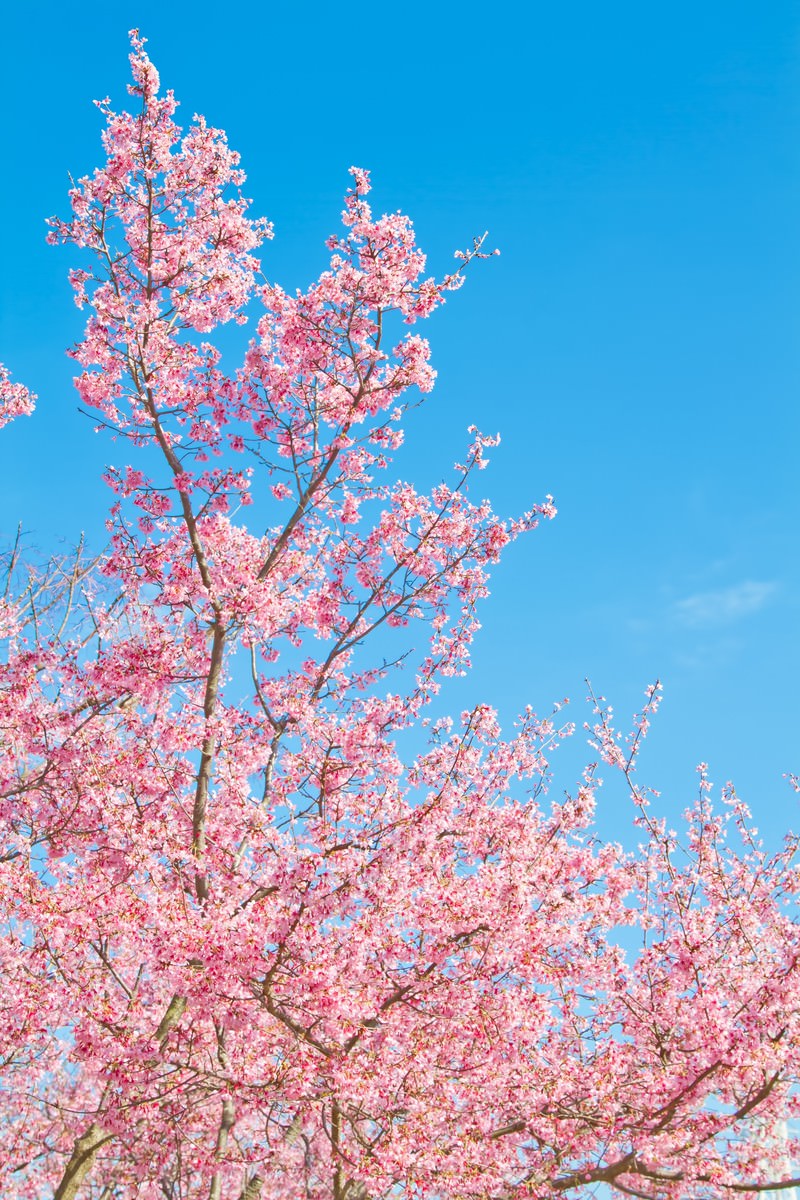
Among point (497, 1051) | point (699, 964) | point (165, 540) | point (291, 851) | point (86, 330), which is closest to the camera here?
point (291, 851)

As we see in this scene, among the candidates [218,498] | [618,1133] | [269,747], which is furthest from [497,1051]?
[218,498]

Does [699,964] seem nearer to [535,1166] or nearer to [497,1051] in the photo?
[497,1051]

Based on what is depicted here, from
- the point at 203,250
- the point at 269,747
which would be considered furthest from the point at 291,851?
the point at 203,250

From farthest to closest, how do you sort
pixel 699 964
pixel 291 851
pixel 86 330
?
1. pixel 86 330
2. pixel 699 964
3. pixel 291 851

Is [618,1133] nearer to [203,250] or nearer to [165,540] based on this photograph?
[165,540]

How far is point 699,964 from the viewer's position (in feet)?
26.1

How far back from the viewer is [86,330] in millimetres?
10070

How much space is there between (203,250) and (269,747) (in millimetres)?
5848

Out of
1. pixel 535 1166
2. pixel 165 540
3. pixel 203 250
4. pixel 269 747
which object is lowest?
pixel 535 1166

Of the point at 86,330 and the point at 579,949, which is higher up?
the point at 86,330

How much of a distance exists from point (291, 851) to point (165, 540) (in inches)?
193

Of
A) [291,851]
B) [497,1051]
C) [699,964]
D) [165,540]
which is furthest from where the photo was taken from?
[165,540]

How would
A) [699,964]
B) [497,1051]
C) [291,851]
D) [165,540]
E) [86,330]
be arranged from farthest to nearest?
[165,540] < [86,330] < [497,1051] < [699,964] < [291,851]

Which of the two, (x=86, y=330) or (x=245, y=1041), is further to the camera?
(x=86, y=330)
